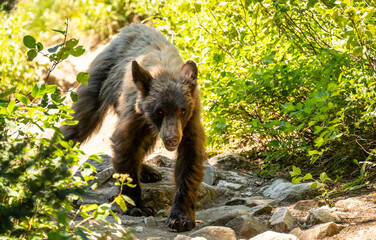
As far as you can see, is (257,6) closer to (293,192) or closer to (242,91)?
(242,91)

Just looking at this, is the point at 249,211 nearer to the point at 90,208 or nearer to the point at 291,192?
the point at 291,192

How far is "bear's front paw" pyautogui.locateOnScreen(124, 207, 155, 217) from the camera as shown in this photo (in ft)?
16.5

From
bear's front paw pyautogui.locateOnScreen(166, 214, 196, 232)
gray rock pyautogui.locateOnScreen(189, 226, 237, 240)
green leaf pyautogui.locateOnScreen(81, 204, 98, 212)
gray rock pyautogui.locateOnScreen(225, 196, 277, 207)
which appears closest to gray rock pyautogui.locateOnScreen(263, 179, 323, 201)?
gray rock pyautogui.locateOnScreen(225, 196, 277, 207)

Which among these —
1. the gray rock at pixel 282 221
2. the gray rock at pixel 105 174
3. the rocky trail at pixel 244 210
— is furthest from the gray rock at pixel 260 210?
the gray rock at pixel 105 174

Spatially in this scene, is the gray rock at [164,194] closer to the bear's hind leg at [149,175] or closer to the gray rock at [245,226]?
the bear's hind leg at [149,175]

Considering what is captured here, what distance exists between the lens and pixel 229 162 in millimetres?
7172

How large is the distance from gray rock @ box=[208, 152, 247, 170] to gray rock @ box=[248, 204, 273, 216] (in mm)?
2161

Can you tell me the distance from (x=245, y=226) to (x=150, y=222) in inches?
41.6

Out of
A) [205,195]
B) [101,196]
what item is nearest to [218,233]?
[205,195]

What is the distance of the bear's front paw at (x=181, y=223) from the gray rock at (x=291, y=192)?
1295 mm

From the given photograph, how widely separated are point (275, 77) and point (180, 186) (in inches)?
72.5

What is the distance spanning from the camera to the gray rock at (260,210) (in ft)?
15.9

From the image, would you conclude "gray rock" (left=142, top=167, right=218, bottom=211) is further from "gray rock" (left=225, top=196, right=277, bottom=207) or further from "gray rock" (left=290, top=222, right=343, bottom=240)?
"gray rock" (left=290, top=222, right=343, bottom=240)

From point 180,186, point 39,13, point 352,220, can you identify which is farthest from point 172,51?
point 39,13
